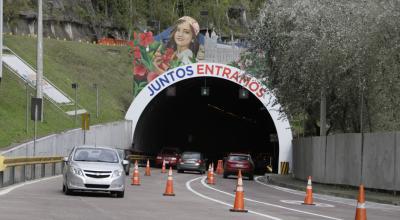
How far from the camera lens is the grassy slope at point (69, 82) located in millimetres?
49281

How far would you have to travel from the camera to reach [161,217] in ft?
55.0

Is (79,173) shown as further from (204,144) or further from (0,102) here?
(204,144)

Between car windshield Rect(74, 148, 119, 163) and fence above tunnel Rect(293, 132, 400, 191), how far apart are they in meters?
10.2

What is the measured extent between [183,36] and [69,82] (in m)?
10.2

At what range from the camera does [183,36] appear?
6544cm

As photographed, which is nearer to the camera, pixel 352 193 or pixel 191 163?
pixel 352 193

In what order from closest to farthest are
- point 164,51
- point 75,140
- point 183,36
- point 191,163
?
point 75,140 → point 191,163 → point 164,51 → point 183,36

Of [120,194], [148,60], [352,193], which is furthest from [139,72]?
[120,194]

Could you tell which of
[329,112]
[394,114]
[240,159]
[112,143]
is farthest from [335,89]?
[112,143]

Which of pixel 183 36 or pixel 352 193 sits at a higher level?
pixel 183 36

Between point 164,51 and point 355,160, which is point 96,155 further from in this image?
point 164,51

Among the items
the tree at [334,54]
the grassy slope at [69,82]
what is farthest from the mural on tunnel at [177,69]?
the tree at [334,54]

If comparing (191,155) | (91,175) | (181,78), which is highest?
(181,78)

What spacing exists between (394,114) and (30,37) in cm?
4881
